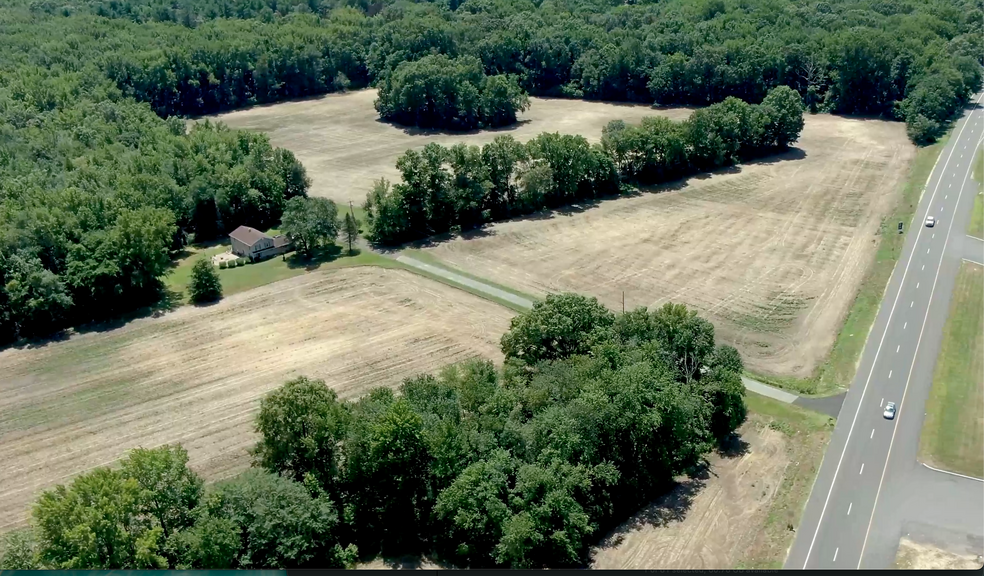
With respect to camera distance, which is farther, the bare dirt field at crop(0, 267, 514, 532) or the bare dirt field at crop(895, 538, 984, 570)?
the bare dirt field at crop(0, 267, 514, 532)

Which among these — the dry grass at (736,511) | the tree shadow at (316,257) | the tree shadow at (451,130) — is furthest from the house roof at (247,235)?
the dry grass at (736,511)

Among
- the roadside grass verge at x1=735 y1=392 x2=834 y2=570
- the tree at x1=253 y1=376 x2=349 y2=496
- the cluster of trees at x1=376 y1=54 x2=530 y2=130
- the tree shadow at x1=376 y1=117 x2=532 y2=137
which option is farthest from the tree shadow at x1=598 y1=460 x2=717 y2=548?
the cluster of trees at x1=376 y1=54 x2=530 y2=130

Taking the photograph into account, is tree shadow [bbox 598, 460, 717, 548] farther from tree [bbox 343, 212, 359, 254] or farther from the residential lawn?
tree [bbox 343, 212, 359, 254]

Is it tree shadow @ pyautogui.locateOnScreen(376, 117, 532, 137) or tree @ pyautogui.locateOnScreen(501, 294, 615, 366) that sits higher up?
tree shadow @ pyautogui.locateOnScreen(376, 117, 532, 137)

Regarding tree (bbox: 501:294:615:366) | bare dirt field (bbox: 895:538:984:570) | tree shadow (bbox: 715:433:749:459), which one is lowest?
bare dirt field (bbox: 895:538:984:570)

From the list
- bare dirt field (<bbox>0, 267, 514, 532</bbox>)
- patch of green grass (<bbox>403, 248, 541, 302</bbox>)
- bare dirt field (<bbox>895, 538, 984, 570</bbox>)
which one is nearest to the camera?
bare dirt field (<bbox>895, 538, 984, 570</bbox>)

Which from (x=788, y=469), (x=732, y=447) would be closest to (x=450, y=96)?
(x=732, y=447)

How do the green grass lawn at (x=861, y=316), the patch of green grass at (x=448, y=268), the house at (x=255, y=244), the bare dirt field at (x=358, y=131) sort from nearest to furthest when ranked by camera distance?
the green grass lawn at (x=861, y=316), the patch of green grass at (x=448, y=268), the house at (x=255, y=244), the bare dirt field at (x=358, y=131)

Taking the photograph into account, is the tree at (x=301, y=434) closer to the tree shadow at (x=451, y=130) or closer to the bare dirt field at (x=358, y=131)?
the bare dirt field at (x=358, y=131)
